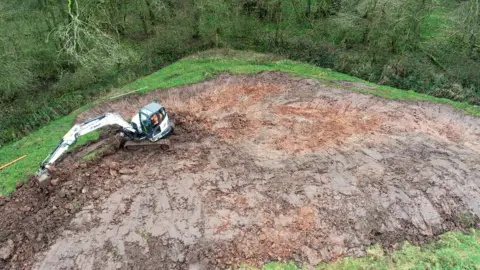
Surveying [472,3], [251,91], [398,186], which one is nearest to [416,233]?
[398,186]

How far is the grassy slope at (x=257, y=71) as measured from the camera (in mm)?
9023

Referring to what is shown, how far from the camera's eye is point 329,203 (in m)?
10.2

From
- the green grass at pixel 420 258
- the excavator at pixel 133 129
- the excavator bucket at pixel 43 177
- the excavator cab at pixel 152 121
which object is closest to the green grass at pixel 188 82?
the excavator bucket at pixel 43 177

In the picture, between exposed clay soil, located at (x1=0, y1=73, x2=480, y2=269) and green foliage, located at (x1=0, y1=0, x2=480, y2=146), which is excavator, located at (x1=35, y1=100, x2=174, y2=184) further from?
green foliage, located at (x1=0, y1=0, x2=480, y2=146)

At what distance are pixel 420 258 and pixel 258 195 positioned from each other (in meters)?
4.54

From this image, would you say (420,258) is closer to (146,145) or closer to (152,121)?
(152,121)

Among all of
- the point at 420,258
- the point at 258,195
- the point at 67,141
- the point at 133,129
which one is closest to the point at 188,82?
the point at 133,129

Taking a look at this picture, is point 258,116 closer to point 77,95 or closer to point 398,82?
point 398,82

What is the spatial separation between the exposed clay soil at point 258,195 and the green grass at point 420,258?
267 millimetres

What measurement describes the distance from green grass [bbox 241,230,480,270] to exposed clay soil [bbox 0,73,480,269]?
0.88 ft

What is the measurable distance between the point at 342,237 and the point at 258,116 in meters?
5.94

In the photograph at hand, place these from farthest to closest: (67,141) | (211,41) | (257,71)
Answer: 1. (211,41)
2. (257,71)
3. (67,141)

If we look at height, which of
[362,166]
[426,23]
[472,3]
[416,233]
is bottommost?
[416,233]

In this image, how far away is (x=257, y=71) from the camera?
667 inches
